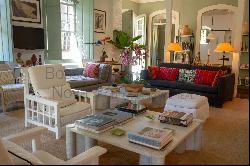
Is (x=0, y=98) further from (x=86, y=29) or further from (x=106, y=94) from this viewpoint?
(x=86, y=29)

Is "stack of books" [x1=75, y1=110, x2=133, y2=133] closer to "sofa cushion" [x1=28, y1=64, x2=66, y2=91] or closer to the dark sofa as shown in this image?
"sofa cushion" [x1=28, y1=64, x2=66, y2=91]

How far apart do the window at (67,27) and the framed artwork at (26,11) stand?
34.1 inches

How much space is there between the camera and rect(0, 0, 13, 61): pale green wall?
4660 millimetres

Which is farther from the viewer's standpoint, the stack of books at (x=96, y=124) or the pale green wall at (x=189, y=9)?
the pale green wall at (x=189, y=9)

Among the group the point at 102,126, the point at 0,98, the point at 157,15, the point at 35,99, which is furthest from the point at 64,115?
the point at 157,15

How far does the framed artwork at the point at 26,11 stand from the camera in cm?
482

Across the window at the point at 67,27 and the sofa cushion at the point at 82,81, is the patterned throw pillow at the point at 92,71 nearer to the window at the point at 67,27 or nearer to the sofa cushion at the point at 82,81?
the sofa cushion at the point at 82,81

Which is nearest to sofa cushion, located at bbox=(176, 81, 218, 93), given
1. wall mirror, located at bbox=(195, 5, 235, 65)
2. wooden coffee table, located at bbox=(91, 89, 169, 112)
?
wooden coffee table, located at bbox=(91, 89, 169, 112)

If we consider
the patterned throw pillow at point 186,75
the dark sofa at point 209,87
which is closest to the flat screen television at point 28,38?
the dark sofa at point 209,87

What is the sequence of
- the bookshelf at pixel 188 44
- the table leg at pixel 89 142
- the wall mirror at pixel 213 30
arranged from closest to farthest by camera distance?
the table leg at pixel 89 142 < the wall mirror at pixel 213 30 < the bookshelf at pixel 188 44

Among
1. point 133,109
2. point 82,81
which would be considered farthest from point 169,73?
point 133,109

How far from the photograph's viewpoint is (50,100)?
2.78m

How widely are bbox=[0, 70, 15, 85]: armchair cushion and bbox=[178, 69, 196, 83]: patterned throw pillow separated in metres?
3.31

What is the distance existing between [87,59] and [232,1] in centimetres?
416
